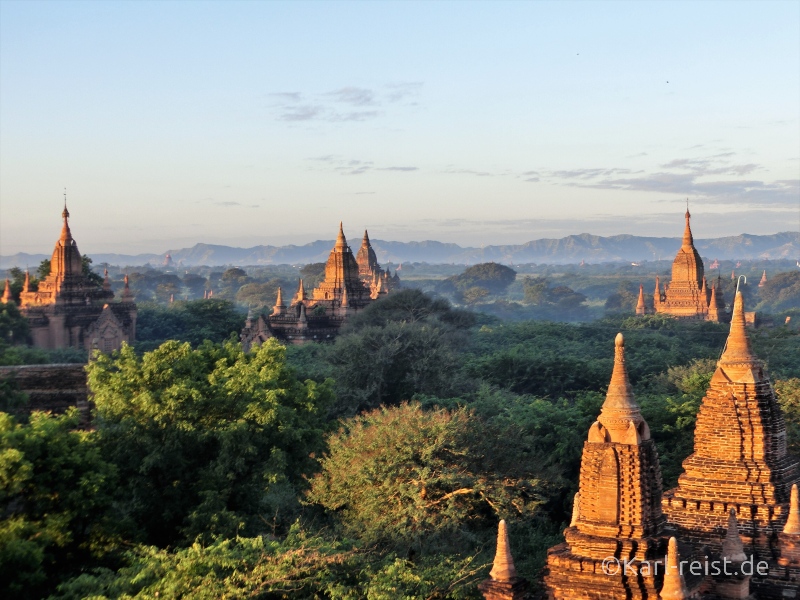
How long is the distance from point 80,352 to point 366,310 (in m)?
16.4

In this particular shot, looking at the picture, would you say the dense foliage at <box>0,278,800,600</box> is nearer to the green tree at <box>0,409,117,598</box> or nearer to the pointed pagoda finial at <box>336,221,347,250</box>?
the green tree at <box>0,409,117,598</box>

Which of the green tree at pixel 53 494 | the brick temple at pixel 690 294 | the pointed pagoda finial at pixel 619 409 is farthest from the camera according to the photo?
the brick temple at pixel 690 294

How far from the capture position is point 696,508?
1881 centimetres

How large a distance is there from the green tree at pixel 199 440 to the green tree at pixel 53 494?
128 centimetres

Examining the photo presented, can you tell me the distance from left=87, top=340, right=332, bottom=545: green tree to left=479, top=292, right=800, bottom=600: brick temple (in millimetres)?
8556

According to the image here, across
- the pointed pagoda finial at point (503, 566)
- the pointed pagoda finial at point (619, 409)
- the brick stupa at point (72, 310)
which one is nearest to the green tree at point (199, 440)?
the pointed pagoda finial at point (503, 566)

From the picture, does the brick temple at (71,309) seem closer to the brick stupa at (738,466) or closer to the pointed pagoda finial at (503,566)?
the brick stupa at (738,466)

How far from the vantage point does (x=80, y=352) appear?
6756 cm

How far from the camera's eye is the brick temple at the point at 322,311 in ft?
226

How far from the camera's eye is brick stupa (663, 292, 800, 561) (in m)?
18.5

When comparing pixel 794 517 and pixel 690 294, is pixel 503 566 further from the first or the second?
pixel 690 294

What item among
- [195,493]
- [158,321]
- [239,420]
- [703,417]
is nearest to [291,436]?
[239,420]

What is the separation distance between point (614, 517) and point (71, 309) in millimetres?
62000

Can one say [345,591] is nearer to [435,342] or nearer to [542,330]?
[435,342]
